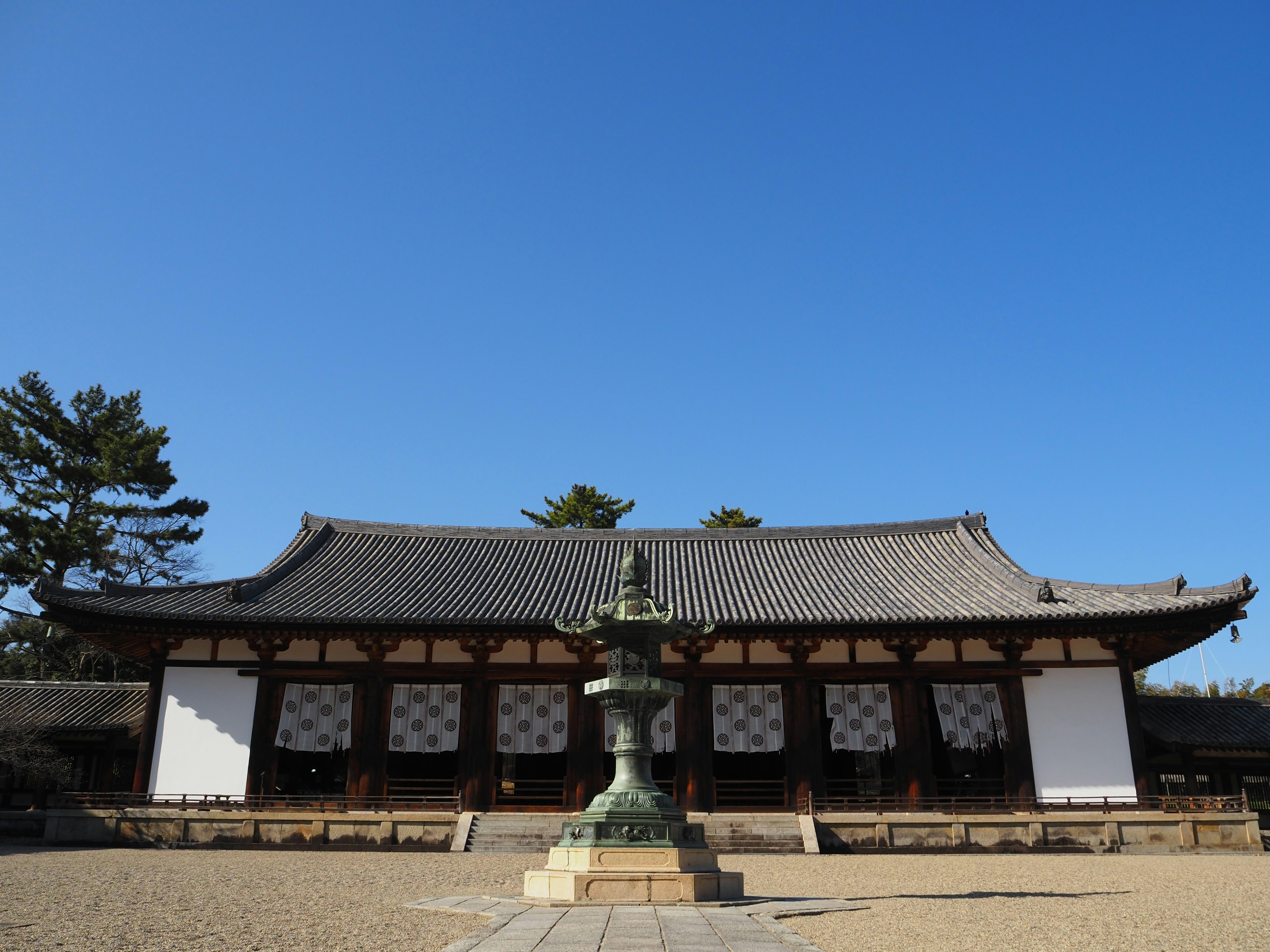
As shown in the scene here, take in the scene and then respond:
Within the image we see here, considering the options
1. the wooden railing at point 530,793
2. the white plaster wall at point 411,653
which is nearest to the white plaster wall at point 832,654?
the wooden railing at point 530,793

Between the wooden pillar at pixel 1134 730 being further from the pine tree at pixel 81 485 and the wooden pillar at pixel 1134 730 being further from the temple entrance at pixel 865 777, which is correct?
the pine tree at pixel 81 485

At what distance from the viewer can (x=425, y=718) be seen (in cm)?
2075

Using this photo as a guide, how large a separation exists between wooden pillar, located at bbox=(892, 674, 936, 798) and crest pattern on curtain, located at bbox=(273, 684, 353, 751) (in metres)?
12.6

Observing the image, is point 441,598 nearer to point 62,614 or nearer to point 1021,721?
point 62,614

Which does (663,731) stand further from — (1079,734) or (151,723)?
(151,723)

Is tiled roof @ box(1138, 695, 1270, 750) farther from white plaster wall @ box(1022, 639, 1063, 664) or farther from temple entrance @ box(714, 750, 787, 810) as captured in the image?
temple entrance @ box(714, 750, 787, 810)

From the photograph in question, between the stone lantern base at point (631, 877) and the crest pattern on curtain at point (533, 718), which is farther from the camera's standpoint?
the crest pattern on curtain at point (533, 718)

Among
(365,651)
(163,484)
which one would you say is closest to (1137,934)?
(365,651)

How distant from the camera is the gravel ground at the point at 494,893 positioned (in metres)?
7.50

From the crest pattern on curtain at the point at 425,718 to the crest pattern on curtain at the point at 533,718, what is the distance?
3.46ft

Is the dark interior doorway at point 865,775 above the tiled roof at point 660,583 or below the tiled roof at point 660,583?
below

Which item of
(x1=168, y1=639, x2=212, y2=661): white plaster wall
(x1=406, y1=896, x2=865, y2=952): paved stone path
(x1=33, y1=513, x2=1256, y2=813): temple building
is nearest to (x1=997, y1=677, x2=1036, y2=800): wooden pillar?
(x1=33, y1=513, x2=1256, y2=813): temple building

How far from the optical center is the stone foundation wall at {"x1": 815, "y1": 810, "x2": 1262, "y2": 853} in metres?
17.5

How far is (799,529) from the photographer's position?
28469 millimetres
